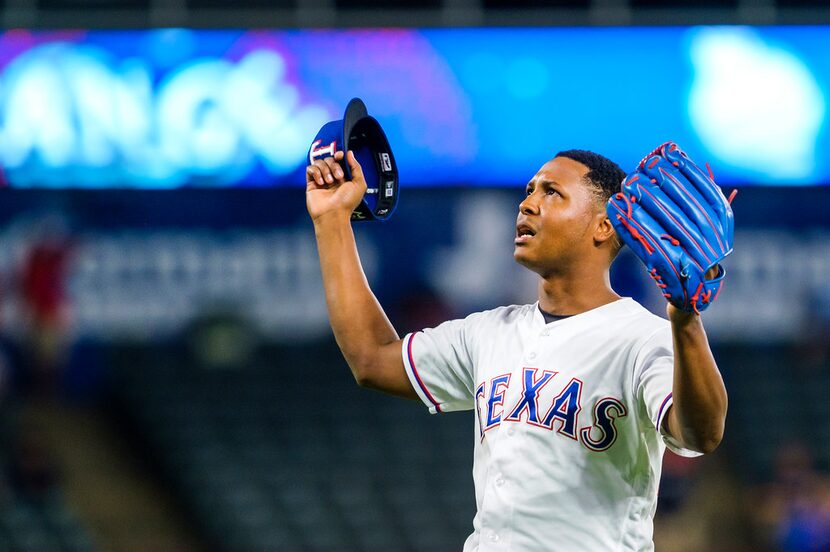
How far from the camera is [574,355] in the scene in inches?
90.0

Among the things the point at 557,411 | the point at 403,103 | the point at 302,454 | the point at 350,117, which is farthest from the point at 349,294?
the point at 302,454

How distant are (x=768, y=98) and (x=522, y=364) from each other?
16.3 feet

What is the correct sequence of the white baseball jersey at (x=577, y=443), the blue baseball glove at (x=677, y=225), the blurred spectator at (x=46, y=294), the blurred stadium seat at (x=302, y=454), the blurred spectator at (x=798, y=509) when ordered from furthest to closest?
the blurred stadium seat at (x=302, y=454) → the blurred spectator at (x=46, y=294) → the blurred spectator at (x=798, y=509) → the white baseball jersey at (x=577, y=443) → the blue baseball glove at (x=677, y=225)

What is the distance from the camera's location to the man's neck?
2.43 metres

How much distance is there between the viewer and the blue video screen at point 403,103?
6.88 meters

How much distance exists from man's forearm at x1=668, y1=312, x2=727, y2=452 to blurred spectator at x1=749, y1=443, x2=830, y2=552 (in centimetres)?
505

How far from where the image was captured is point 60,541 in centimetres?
763

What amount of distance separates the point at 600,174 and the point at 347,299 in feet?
2.08

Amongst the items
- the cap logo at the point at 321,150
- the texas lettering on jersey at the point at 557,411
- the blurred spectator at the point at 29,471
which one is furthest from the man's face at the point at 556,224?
the blurred spectator at the point at 29,471

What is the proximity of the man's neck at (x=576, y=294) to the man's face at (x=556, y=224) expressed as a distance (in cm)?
4

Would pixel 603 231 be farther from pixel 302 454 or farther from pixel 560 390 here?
pixel 302 454

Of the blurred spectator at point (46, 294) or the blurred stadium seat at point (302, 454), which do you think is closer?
the blurred spectator at point (46, 294)

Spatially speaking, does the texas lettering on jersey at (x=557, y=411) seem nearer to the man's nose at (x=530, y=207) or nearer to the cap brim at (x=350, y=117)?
the man's nose at (x=530, y=207)

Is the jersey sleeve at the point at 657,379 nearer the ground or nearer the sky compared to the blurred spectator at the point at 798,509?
nearer the sky
